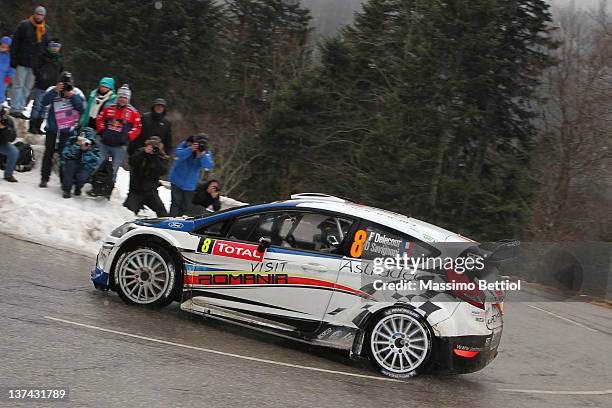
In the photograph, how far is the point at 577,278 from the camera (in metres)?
21.3

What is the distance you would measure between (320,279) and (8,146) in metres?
7.65

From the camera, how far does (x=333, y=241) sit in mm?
7684

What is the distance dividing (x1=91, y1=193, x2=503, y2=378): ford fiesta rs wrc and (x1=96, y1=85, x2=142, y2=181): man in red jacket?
4432 mm

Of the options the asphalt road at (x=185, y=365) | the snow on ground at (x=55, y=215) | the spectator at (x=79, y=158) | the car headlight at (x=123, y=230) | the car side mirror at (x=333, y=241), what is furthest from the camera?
the spectator at (x=79, y=158)

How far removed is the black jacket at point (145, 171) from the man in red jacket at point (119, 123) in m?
0.40

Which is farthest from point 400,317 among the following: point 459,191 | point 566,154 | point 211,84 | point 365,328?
point 211,84

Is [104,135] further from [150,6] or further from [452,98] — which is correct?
[150,6]

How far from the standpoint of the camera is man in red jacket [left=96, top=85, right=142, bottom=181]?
12.4 meters

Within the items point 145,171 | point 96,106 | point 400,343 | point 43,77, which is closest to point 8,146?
point 96,106

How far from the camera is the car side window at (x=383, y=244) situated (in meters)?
7.50

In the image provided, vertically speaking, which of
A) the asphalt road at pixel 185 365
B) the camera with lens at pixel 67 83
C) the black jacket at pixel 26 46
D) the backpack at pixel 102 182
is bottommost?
the asphalt road at pixel 185 365

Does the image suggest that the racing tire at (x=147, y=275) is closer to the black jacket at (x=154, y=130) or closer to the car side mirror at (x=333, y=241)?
the car side mirror at (x=333, y=241)

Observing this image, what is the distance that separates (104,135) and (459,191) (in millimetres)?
19868

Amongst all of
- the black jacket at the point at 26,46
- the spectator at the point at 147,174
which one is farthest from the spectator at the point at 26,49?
the spectator at the point at 147,174
